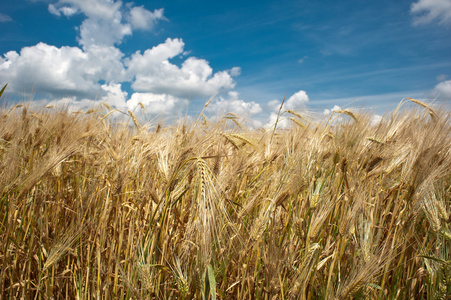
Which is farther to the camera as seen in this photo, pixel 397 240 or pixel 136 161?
pixel 136 161

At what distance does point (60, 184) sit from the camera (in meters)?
1.84

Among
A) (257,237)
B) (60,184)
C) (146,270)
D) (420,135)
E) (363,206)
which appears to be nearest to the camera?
(146,270)

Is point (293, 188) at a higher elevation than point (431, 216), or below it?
higher

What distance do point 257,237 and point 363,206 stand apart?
1.82 ft

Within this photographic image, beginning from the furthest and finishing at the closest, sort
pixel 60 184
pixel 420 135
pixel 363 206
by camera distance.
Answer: pixel 60 184 < pixel 420 135 < pixel 363 206

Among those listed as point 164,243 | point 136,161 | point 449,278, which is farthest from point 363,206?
point 136,161

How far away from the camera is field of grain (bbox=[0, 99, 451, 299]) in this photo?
1146 millimetres

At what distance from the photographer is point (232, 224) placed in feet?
3.26

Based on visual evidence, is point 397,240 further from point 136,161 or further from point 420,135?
point 136,161

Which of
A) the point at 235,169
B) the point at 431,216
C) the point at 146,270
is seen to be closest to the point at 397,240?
the point at 431,216

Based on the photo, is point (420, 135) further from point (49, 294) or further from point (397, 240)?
point (49, 294)

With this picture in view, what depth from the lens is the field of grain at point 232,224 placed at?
115cm

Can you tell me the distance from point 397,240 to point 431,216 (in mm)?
210

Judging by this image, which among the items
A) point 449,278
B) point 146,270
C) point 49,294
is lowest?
point 49,294
